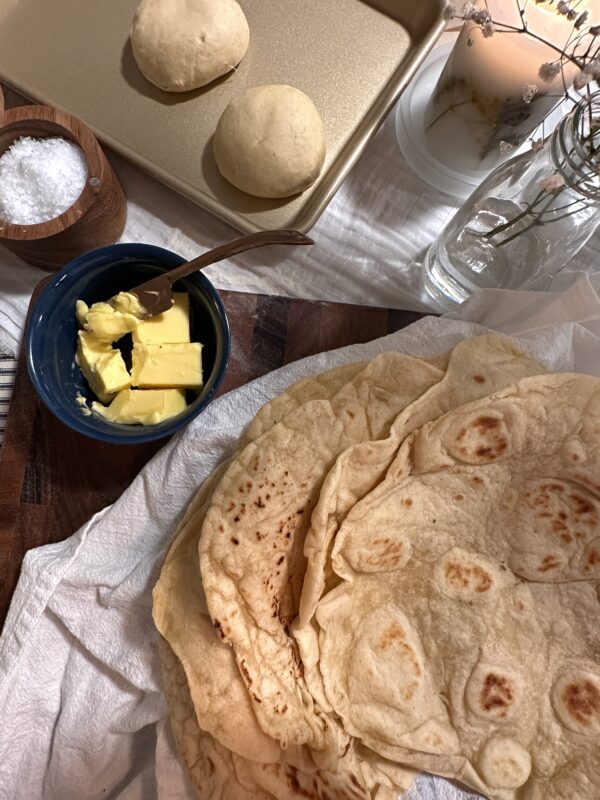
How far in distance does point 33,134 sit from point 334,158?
51 cm

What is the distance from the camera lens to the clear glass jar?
2.35 feet

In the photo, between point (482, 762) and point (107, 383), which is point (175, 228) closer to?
point (107, 383)

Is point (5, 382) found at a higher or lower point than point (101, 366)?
lower

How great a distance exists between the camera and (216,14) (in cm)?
102

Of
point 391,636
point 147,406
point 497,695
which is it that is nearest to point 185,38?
point 147,406

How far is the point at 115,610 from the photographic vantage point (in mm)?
908

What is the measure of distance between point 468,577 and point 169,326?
58cm

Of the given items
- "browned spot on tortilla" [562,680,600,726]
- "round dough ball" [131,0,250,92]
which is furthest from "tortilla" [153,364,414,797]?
"round dough ball" [131,0,250,92]

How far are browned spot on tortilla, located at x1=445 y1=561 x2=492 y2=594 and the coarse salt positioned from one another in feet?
2.57

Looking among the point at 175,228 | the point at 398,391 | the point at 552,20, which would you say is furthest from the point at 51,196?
the point at 552,20

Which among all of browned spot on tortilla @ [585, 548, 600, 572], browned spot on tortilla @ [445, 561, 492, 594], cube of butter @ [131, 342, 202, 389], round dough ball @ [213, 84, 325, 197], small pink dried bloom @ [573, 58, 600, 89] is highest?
small pink dried bloom @ [573, 58, 600, 89]

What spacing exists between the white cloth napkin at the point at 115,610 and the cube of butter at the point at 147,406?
0.05m

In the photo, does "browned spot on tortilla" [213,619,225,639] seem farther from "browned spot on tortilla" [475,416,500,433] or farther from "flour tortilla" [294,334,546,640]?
"browned spot on tortilla" [475,416,500,433]

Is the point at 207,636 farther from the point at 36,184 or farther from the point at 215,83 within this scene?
the point at 215,83
